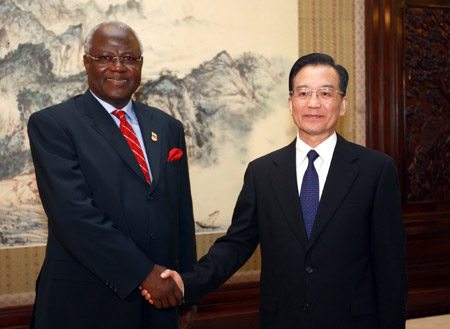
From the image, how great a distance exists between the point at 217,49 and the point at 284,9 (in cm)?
65

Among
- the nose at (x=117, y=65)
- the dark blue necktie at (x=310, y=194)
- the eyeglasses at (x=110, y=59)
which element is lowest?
the dark blue necktie at (x=310, y=194)

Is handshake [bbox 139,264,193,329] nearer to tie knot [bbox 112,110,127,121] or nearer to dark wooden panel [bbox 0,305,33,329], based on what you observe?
tie knot [bbox 112,110,127,121]

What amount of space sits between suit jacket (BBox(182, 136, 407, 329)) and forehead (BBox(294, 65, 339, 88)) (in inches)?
10.2

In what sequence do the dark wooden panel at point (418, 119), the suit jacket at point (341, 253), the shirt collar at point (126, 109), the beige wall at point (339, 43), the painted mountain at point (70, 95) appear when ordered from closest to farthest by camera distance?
the suit jacket at point (341, 253)
the shirt collar at point (126, 109)
the painted mountain at point (70, 95)
the beige wall at point (339, 43)
the dark wooden panel at point (418, 119)

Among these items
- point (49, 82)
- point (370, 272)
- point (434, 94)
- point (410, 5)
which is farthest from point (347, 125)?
point (370, 272)

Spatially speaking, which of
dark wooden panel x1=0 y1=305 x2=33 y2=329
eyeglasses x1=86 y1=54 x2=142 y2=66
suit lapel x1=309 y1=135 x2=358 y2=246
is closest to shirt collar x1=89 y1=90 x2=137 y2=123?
eyeglasses x1=86 y1=54 x2=142 y2=66

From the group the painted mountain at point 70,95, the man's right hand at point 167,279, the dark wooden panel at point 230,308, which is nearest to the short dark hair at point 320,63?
the man's right hand at point 167,279

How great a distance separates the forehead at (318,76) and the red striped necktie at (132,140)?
66cm

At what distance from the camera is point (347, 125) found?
4.41 m

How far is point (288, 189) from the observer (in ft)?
6.59

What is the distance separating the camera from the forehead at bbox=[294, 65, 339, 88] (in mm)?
2006

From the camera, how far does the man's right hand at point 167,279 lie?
6.40 ft

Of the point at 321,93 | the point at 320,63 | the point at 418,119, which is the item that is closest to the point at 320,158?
the point at 321,93

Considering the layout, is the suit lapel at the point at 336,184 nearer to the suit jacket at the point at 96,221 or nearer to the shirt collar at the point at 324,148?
→ the shirt collar at the point at 324,148
